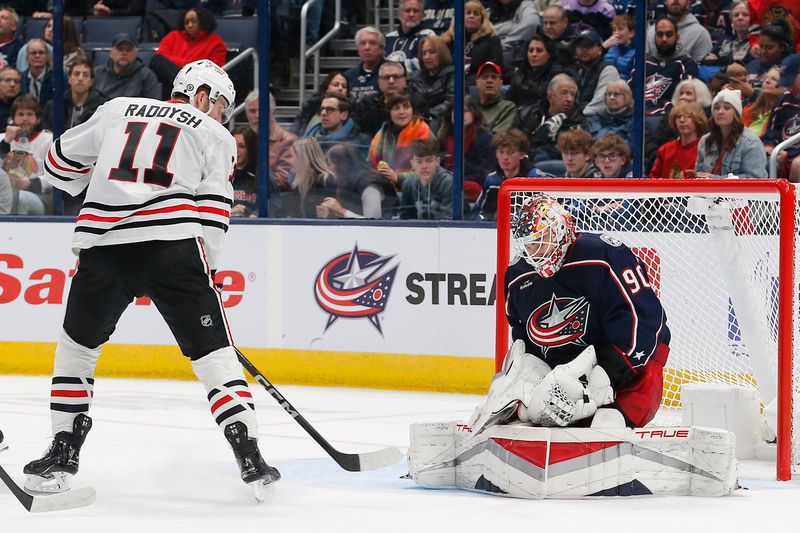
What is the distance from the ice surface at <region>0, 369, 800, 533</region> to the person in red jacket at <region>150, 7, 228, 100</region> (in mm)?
2454

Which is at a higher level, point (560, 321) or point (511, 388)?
→ point (560, 321)

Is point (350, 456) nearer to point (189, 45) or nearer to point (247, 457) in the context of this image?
point (247, 457)

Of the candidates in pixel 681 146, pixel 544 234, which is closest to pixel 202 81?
pixel 544 234

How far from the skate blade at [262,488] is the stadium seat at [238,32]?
4016 mm

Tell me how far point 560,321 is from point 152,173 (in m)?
1.24

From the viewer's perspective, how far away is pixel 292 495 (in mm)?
3633

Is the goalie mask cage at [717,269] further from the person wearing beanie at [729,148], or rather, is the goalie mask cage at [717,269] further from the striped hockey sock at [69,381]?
the striped hockey sock at [69,381]

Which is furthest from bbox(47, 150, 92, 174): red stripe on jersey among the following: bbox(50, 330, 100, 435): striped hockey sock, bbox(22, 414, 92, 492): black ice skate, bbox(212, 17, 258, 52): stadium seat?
bbox(212, 17, 258, 52): stadium seat

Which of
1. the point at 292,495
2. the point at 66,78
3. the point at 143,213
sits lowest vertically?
the point at 292,495

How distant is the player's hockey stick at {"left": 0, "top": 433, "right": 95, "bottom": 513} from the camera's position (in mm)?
3256

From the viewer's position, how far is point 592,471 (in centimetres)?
355

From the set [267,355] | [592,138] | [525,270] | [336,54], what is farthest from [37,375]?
[525,270]

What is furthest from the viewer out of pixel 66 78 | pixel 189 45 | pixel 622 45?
pixel 189 45

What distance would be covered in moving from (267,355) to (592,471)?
3139 millimetres
